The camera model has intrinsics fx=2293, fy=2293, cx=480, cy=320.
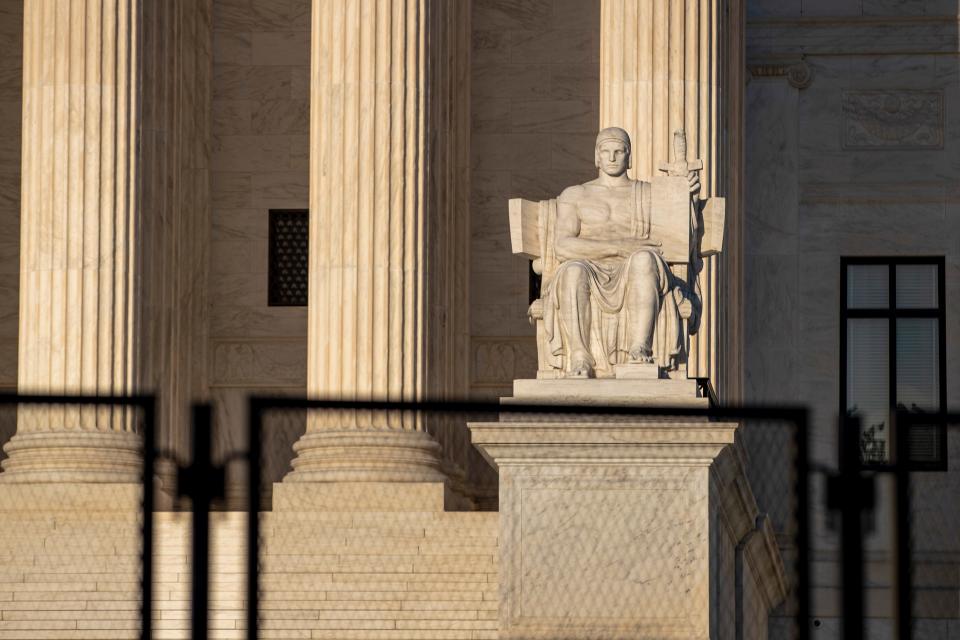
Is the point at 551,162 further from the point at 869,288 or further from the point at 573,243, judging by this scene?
the point at 573,243

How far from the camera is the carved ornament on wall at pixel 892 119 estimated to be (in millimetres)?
45312

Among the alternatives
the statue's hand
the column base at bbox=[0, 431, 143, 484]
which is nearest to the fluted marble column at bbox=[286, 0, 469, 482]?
the column base at bbox=[0, 431, 143, 484]

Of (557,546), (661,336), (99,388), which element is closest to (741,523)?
(661,336)

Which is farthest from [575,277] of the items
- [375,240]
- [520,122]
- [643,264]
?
[520,122]

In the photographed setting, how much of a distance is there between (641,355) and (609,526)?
263 inches

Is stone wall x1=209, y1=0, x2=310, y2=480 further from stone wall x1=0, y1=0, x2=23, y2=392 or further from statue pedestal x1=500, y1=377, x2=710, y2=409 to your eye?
statue pedestal x1=500, y1=377, x2=710, y2=409

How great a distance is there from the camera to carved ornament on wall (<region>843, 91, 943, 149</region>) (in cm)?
4531

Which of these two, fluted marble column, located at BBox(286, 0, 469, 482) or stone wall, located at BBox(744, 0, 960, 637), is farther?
stone wall, located at BBox(744, 0, 960, 637)

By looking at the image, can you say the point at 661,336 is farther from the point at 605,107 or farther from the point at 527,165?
the point at 527,165

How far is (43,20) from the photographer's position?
36.6 metres

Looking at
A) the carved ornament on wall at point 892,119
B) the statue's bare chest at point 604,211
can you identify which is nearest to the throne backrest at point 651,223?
the statue's bare chest at point 604,211

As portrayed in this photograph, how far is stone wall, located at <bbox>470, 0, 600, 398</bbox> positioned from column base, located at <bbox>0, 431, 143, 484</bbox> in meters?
11.2

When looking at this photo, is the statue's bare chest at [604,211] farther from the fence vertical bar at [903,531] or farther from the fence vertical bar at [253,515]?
the fence vertical bar at [253,515]

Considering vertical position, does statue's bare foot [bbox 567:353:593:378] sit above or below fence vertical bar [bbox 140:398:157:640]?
above
